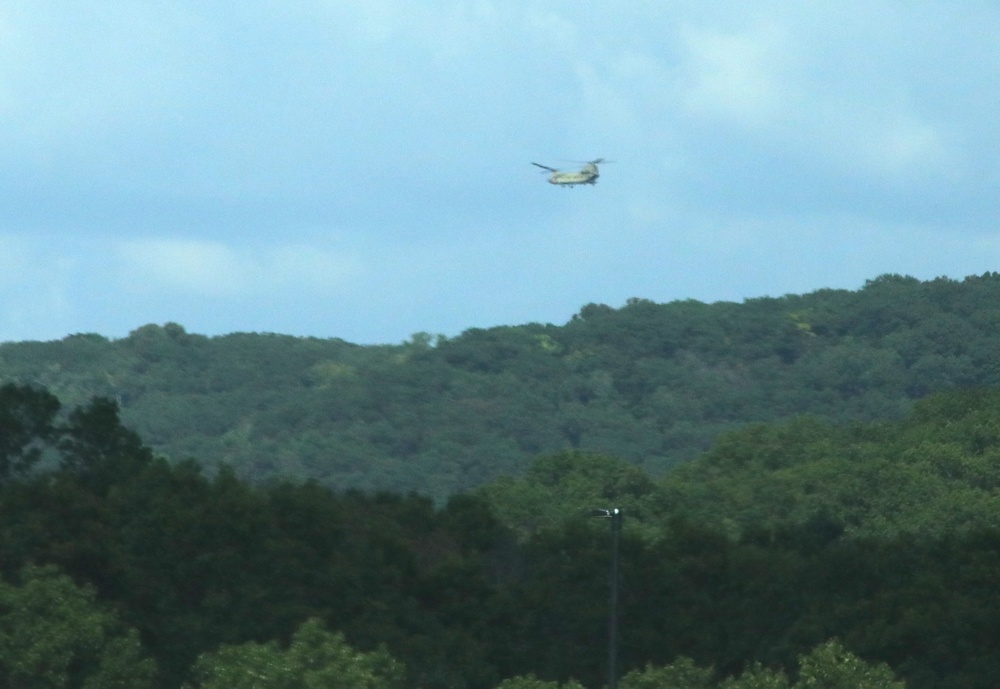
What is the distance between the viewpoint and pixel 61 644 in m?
36.6

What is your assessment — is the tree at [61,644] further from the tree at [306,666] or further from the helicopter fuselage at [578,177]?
the helicopter fuselage at [578,177]

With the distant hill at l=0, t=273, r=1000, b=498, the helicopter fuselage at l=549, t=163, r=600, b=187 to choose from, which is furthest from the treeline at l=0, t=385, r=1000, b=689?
the distant hill at l=0, t=273, r=1000, b=498

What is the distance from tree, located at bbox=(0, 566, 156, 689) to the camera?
3644cm

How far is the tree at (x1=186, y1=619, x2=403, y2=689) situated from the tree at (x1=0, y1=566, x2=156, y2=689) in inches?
59.7

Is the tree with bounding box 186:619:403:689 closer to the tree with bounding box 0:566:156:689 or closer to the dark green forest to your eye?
the dark green forest

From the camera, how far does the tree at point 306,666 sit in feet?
112

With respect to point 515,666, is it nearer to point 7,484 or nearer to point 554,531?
point 554,531

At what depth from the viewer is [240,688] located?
34.2 m

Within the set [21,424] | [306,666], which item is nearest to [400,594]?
→ [306,666]

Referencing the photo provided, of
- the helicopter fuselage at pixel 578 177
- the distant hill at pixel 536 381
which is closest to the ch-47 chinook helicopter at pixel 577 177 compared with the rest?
the helicopter fuselage at pixel 578 177

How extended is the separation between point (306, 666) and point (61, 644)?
4927 mm

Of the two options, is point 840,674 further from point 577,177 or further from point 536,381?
point 536,381

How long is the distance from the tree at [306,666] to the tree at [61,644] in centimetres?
152

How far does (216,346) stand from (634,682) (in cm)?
15017
